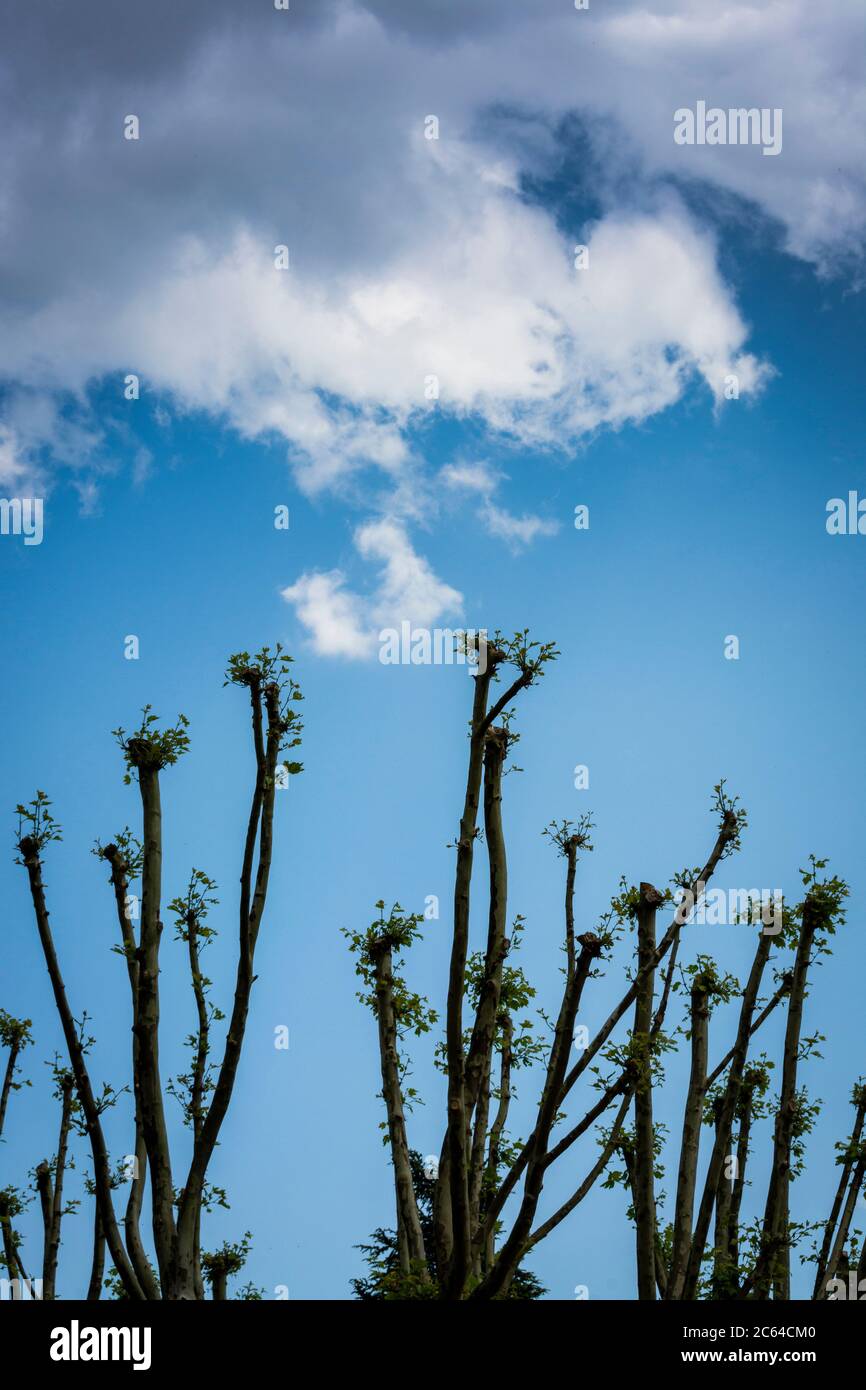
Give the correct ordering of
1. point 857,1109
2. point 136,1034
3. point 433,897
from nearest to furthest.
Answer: point 136,1034, point 433,897, point 857,1109

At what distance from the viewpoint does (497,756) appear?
10156 mm

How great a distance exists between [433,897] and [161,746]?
14.0 ft

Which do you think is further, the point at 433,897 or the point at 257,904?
the point at 433,897

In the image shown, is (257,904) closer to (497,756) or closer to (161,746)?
(161,746)

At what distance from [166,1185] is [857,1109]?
10.2 metres
